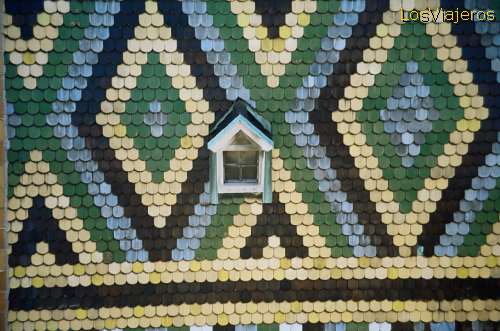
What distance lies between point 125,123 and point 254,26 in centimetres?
223

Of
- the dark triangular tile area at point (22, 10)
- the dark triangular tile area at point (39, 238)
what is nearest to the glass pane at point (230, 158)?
the dark triangular tile area at point (39, 238)

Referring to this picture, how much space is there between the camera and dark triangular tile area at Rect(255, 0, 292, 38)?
5.98m

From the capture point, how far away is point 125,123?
598 centimetres

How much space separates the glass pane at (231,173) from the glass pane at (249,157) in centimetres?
15

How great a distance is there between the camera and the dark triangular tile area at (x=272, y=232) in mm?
6137

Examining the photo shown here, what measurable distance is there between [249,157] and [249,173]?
23cm

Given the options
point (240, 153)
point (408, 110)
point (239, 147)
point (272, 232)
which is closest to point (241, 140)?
point (239, 147)

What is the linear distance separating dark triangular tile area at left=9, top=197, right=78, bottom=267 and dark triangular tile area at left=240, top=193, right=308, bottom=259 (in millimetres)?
2489

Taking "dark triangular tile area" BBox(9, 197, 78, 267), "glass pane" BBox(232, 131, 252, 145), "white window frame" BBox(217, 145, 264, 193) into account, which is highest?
"glass pane" BBox(232, 131, 252, 145)

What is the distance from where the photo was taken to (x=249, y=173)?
20.6 feet

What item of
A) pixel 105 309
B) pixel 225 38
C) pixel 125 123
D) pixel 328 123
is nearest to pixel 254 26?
pixel 225 38

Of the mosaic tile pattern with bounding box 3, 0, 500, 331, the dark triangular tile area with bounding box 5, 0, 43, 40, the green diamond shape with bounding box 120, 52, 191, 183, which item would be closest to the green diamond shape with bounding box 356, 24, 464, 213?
the mosaic tile pattern with bounding box 3, 0, 500, 331

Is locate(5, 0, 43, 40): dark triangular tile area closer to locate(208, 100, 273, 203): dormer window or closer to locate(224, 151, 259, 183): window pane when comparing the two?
locate(208, 100, 273, 203): dormer window

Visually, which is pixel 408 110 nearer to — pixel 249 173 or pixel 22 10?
pixel 249 173
